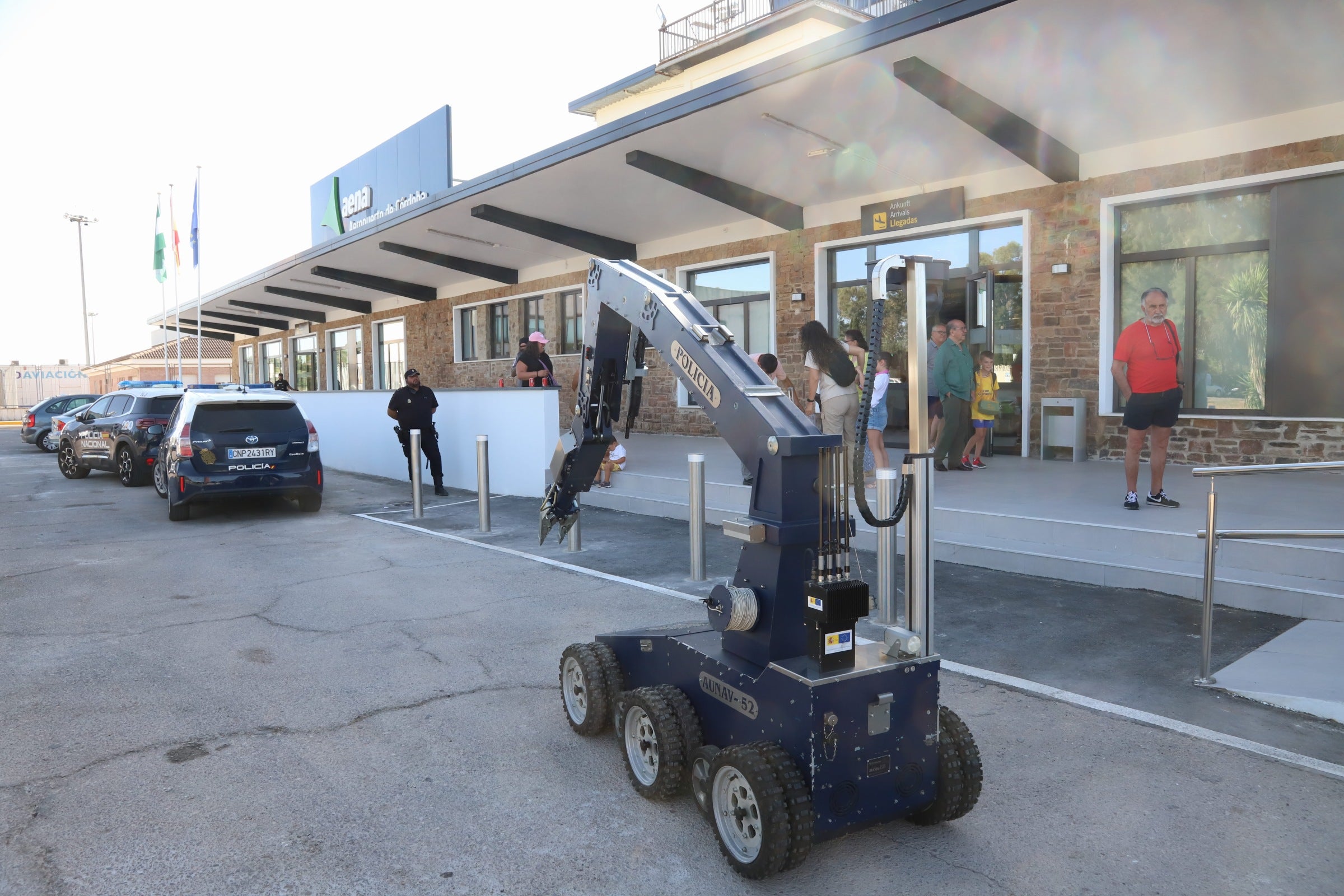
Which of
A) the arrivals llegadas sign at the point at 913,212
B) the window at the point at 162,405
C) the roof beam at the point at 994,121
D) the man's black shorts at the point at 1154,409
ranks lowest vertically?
the man's black shorts at the point at 1154,409

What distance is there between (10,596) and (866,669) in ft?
23.2

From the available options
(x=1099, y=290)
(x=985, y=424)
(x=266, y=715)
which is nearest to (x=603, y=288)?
(x=266, y=715)

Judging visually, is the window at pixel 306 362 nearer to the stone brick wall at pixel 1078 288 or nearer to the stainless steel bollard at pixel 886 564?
the stone brick wall at pixel 1078 288

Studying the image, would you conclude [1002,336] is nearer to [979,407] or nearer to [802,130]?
[979,407]

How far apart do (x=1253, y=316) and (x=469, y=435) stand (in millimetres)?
10349

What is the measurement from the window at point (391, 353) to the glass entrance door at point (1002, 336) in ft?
60.9

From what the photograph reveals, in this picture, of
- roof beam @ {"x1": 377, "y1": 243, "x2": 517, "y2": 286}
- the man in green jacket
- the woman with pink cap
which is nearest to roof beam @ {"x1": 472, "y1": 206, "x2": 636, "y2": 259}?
roof beam @ {"x1": 377, "y1": 243, "x2": 517, "y2": 286}

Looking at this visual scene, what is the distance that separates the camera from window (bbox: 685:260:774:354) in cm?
1603

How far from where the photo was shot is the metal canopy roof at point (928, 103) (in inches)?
328

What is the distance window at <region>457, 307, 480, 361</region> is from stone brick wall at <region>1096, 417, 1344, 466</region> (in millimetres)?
16576

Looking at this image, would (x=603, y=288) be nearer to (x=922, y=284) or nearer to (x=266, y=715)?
(x=922, y=284)

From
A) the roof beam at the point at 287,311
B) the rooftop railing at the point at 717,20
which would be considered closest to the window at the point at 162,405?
the roof beam at the point at 287,311

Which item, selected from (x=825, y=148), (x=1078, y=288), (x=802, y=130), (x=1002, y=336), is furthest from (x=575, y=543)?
(x=1078, y=288)

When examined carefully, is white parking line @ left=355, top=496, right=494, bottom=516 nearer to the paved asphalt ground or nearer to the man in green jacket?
the paved asphalt ground
